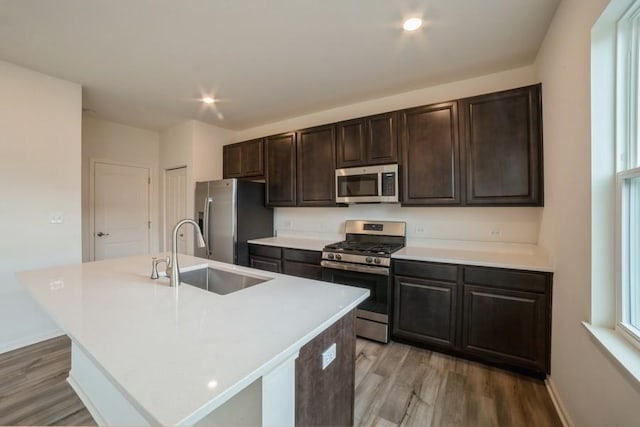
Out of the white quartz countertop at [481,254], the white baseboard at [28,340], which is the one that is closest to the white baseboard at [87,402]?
the white baseboard at [28,340]

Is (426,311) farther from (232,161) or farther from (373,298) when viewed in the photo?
(232,161)

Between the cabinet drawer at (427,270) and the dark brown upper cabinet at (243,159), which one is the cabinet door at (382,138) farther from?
the dark brown upper cabinet at (243,159)

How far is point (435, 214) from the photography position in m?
2.88

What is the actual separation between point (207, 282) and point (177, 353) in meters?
1.32

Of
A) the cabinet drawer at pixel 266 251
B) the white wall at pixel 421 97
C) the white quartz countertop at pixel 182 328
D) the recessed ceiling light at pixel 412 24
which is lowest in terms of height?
the cabinet drawer at pixel 266 251

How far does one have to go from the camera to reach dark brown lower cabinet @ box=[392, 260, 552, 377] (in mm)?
1995

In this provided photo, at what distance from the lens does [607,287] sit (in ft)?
4.27

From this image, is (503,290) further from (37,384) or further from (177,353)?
(37,384)

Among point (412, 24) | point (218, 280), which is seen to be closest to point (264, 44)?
point (412, 24)

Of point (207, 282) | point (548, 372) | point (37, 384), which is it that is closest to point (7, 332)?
point (37, 384)

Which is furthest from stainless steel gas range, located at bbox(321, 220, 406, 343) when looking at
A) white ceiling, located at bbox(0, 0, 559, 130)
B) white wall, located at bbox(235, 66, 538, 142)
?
white ceiling, located at bbox(0, 0, 559, 130)

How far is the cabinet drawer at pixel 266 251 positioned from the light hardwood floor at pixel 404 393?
143cm

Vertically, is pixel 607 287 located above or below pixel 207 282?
above

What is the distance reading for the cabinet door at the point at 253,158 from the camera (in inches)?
150
